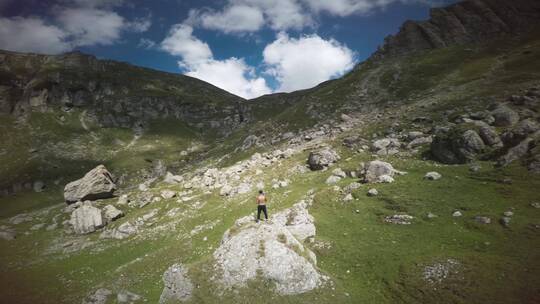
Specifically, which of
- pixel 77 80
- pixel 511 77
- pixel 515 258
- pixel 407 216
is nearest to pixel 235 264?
pixel 407 216

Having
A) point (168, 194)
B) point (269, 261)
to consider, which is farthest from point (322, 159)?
point (269, 261)

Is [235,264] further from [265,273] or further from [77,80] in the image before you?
[77,80]

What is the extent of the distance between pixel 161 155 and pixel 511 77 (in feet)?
480

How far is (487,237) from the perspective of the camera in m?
25.6

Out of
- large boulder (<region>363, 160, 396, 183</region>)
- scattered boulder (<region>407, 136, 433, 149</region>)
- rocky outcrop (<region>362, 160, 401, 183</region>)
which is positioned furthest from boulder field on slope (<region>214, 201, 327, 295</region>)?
scattered boulder (<region>407, 136, 433, 149</region>)

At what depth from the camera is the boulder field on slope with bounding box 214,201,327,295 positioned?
2362 cm

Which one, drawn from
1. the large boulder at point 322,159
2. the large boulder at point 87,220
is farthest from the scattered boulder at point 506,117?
the large boulder at point 87,220

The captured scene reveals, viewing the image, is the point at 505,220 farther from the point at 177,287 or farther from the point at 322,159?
the point at 322,159

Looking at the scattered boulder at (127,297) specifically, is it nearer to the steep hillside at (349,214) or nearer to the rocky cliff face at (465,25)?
the steep hillside at (349,214)

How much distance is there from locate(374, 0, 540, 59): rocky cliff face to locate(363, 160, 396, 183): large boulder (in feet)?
349

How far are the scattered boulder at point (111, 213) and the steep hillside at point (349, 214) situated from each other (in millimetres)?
270

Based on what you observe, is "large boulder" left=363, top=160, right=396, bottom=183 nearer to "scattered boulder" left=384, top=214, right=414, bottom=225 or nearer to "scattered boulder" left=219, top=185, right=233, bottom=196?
"scattered boulder" left=384, top=214, right=414, bottom=225

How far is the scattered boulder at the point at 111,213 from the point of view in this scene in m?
60.7

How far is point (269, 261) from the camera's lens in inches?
969
